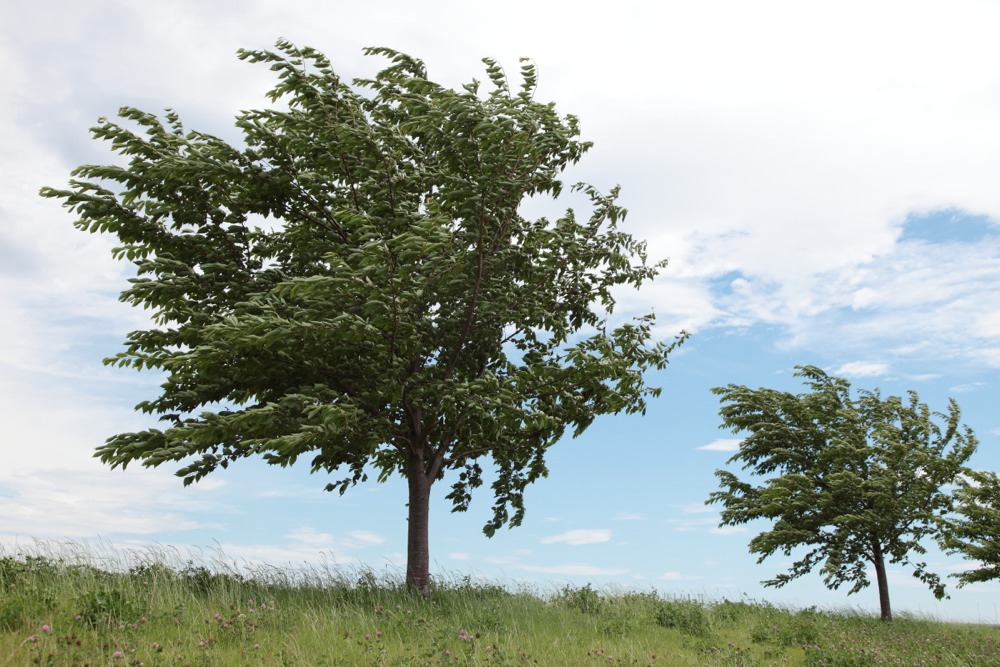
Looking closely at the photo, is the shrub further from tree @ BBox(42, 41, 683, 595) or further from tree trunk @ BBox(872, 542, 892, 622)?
tree trunk @ BBox(872, 542, 892, 622)

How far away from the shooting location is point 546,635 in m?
12.4

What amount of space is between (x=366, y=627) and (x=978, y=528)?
18474 mm

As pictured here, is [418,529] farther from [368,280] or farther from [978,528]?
[978,528]

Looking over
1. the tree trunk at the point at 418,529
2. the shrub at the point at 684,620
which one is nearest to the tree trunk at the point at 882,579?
A: the shrub at the point at 684,620

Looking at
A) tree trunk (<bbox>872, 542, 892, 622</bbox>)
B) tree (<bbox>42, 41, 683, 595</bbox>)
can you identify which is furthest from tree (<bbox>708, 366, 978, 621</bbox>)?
tree (<bbox>42, 41, 683, 595</bbox>)

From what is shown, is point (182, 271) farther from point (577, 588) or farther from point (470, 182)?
point (577, 588)

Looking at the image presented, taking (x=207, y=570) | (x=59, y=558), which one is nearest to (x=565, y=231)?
(x=207, y=570)

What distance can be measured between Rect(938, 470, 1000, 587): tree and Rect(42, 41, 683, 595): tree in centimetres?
1210

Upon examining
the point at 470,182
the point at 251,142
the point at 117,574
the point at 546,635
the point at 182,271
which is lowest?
the point at 546,635

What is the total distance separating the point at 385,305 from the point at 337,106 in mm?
4554

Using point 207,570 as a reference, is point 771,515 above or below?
above

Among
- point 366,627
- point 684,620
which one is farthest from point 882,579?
point 366,627

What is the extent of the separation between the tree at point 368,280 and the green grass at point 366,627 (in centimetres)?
219

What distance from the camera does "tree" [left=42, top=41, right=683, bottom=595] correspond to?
13.0 metres
